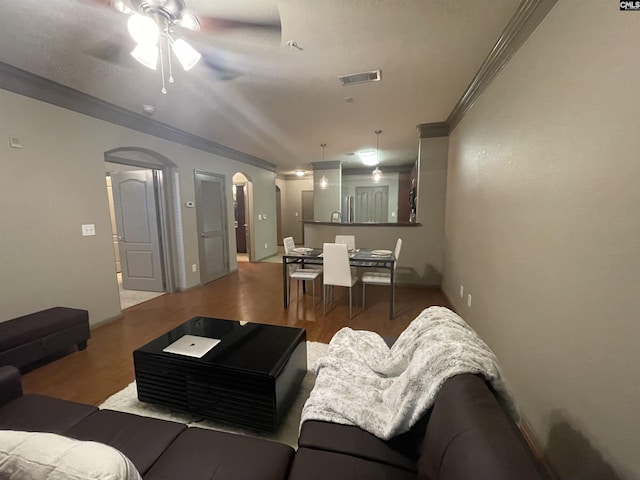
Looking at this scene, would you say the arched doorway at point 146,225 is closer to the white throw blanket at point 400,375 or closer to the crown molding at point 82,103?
the crown molding at point 82,103

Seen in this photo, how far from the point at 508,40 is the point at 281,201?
785 centimetres

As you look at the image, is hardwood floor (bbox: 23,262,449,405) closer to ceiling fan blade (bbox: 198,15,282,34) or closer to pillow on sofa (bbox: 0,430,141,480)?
pillow on sofa (bbox: 0,430,141,480)

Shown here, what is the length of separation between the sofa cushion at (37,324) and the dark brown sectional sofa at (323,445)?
107cm

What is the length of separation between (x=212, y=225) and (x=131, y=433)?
4.26 m

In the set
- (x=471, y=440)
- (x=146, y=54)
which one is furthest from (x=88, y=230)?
(x=471, y=440)

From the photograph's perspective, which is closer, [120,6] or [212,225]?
[120,6]

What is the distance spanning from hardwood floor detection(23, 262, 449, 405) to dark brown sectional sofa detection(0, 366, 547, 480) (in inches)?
32.3

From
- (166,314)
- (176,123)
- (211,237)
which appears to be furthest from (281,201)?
(166,314)

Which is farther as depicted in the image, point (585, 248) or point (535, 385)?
point (535, 385)

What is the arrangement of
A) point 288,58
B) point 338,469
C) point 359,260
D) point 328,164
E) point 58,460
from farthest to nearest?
point 328,164 → point 359,260 → point 288,58 → point 338,469 → point 58,460

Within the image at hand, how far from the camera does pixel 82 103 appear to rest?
9.27 feet

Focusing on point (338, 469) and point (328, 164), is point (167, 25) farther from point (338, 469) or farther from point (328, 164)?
point (328, 164)

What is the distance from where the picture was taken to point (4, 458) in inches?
22.0

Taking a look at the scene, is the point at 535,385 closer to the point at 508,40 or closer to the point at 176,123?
the point at 508,40
